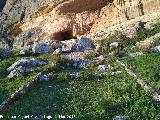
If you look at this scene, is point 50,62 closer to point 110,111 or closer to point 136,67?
point 136,67

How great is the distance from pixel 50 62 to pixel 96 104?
12022 mm

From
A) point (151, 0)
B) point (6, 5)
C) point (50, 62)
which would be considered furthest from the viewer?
point (6, 5)

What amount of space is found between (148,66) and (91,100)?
21.2 feet

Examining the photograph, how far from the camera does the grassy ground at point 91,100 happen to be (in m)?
20.7

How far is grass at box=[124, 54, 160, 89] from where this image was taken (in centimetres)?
2516

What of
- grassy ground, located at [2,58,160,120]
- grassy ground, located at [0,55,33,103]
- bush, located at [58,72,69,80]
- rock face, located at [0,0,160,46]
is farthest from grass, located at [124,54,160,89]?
rock face, located at [0,0,160,46]

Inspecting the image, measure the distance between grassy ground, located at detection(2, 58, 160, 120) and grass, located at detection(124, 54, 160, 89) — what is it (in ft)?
2.82

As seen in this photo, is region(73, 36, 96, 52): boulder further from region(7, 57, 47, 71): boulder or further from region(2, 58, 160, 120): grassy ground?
region(2, 58, 160, 120): grassy ground

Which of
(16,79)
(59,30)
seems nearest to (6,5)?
(59,30)

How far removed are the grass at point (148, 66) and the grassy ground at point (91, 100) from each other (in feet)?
2.82

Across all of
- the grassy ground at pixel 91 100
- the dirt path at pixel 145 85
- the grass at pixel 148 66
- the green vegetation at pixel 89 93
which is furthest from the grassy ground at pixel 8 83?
A: the grass at pixel 148 66

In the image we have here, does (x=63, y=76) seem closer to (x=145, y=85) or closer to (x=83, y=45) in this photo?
(x=145, y=85)

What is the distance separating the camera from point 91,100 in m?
22.8

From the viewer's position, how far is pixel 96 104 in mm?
21859
